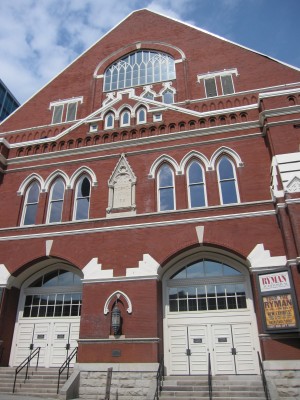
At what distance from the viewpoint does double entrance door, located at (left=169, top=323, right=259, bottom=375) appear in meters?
12.6

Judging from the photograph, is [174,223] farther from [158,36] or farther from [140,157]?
[158,36]

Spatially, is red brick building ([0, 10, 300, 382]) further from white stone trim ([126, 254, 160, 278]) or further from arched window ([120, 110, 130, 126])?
arched window ([120, 110, 130, 126])

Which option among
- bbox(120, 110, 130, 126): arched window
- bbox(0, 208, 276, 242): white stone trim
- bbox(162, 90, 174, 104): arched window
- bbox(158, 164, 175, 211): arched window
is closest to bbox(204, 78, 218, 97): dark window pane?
bbox(162, 90, 174, 104): arched window

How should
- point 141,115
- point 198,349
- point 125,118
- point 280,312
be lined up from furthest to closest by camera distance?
point 125,118, point 141,115, point 198,349, point 280,312

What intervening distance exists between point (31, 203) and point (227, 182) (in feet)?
30.2

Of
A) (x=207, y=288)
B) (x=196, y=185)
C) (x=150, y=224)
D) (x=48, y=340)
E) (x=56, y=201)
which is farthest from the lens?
(x=56, y=201)

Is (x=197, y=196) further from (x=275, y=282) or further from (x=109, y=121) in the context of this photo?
(x=109, y=121)

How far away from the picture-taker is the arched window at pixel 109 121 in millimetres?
17984

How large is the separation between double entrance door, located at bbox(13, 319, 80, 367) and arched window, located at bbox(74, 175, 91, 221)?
A: 4587mm

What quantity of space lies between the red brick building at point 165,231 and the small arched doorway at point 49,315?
5 centimetres

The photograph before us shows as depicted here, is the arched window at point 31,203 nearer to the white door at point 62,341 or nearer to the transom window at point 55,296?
the transom window at point 55,296

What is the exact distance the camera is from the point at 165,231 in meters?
14.2

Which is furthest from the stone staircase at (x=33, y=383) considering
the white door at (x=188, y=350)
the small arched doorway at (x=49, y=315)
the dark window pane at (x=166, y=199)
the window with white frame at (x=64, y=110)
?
the window with white frame at (x=64, y=110)

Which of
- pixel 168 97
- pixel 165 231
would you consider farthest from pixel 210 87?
pixel 165 231
